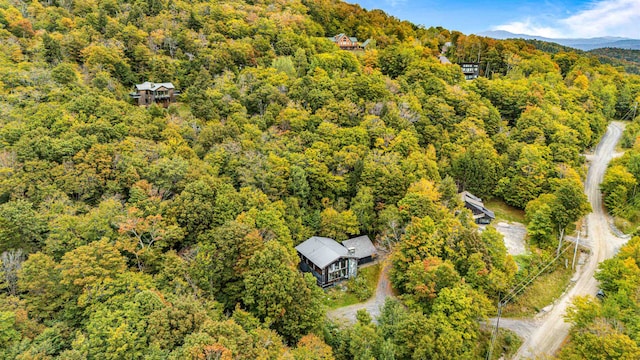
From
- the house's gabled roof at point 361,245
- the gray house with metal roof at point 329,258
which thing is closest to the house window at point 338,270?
the gray house with metal roof at point 329,258

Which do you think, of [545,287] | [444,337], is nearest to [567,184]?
[545,287]

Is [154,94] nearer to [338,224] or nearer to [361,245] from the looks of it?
[338,224]

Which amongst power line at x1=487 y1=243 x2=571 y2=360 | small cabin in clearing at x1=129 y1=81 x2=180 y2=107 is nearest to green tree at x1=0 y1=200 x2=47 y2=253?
small cabin in clearing at x1=129 y1=81 x2=180 y2=107

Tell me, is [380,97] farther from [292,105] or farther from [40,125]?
[40,125]

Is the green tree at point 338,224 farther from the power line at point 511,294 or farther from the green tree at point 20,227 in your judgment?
the green tree at point 20,227

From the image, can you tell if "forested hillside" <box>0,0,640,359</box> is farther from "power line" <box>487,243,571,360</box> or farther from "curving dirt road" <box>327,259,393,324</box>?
"curving dirt road" <box>327,259,393,324</box>

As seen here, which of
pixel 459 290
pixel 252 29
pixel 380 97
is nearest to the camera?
pixel 459 290

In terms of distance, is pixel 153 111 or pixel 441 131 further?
pixel 441 131
